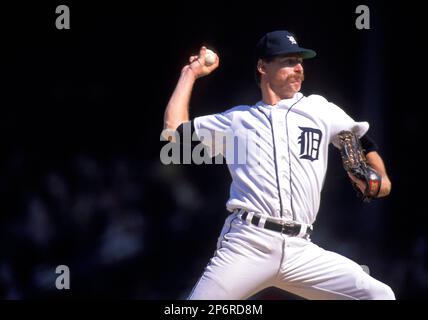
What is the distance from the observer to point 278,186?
378cm

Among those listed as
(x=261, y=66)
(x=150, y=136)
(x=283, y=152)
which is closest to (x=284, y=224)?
(x=283, y=152)

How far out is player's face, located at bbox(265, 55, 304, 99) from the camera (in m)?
4.02

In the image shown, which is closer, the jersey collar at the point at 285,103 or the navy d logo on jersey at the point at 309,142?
the navy d logo on jersey at the point at 309,142

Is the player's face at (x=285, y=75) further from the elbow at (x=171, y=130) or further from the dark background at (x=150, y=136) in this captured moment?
the dark background at (x=150, y=136)

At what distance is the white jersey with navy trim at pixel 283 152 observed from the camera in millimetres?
3775

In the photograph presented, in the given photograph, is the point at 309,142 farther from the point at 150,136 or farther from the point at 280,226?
the point at 150,136

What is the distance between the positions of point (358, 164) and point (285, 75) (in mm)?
515

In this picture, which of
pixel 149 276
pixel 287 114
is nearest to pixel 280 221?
pixel 287 114

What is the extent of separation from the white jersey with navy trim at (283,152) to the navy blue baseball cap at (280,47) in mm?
199

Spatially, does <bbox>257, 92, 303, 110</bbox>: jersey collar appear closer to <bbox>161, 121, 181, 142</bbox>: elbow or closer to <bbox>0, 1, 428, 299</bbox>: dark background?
<bbox>161, 121, 181, 142</bbox>: elbow

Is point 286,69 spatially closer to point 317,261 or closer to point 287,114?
point 287,114

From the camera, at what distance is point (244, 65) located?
6.37 meters

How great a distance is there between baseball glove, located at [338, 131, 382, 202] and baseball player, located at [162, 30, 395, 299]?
27mm

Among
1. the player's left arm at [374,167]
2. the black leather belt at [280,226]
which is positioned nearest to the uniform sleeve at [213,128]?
the black leather belt at [280,226]
